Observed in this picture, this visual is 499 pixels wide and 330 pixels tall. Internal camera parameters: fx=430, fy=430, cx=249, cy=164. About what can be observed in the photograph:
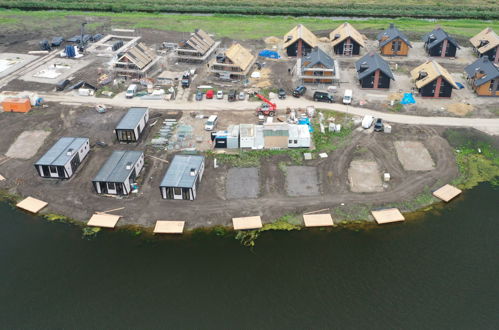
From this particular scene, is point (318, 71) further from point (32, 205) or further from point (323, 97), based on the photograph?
point (32, 205)

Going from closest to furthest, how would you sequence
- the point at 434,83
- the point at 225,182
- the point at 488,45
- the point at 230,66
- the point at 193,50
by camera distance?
1. the point at 225,182
2. the point at 434,83
3. the point at 230,66
4. the point at 193,50
5. the point at 488,45

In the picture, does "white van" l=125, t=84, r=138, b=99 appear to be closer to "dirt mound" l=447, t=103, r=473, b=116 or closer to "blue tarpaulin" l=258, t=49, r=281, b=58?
"blue tarpaulin" l=258, t=49, r=281, b=58

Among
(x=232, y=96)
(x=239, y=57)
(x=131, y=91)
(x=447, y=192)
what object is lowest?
(x=447, y=192)

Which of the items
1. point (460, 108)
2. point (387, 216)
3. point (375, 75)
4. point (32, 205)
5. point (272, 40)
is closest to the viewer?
point (387, 216)

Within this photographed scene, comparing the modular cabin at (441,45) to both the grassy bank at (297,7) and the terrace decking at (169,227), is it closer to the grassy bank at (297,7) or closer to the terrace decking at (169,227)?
the grassy bank at (297,7)

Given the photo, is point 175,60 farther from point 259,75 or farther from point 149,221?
point 149,221

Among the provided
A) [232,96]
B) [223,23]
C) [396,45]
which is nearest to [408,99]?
[396,45]

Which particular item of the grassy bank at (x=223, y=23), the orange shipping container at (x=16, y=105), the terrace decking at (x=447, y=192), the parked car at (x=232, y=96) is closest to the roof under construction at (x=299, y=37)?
the grassy bank at (x=223, y=23)
